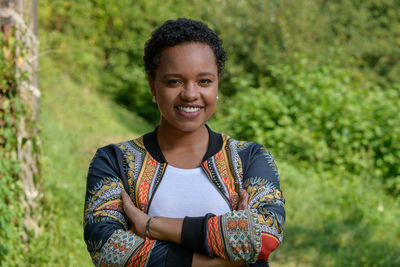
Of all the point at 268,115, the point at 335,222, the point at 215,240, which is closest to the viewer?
the point at 215,240

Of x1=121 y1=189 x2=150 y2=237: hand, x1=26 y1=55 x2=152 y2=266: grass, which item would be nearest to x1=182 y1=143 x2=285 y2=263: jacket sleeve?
x1=121 y1=189 x2=150 y2=237: hand

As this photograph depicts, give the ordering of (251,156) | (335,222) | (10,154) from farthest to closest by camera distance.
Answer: (335,222) → (10,154) → (251,156)

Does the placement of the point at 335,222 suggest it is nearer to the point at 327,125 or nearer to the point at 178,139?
the point at 327,125

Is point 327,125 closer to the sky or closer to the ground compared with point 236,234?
closer to the sky

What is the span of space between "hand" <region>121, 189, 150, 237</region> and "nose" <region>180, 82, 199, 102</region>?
42cm

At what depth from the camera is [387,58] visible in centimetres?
1584

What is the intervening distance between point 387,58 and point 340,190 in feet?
35.8

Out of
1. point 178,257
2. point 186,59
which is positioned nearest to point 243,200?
point 178,257

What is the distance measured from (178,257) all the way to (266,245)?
0.30 metres

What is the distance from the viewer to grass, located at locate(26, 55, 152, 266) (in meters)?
3.80

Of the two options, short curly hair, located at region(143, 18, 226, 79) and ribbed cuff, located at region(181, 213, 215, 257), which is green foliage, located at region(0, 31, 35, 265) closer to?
short curly hair, located at region(143, 18, 226, 79)

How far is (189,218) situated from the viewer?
162 cm

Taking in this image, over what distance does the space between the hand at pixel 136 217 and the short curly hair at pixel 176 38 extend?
507mm

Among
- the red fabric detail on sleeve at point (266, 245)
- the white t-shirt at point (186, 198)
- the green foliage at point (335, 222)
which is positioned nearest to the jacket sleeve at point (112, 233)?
the white t-shirt at point (186, 198)
